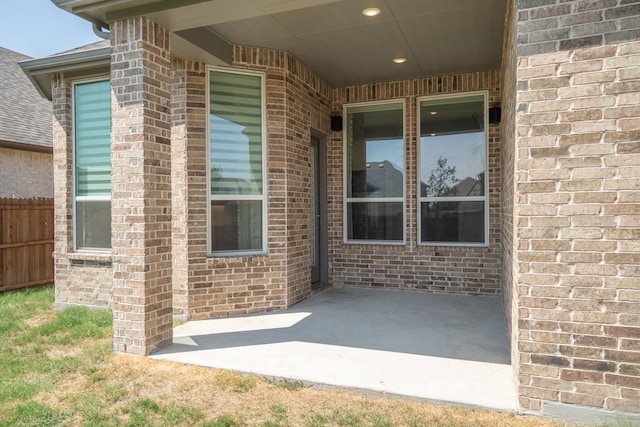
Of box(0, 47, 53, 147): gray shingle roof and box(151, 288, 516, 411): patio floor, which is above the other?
box(0, 47, 53, 147): gray shingle roof

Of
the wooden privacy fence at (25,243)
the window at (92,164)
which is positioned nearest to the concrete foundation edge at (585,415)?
the window at (92,164)

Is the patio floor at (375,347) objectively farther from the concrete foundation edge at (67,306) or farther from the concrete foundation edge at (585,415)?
the concrete foundation edge at (67,306)

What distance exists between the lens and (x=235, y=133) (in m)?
5.51

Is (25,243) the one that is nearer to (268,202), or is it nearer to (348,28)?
(268,202)

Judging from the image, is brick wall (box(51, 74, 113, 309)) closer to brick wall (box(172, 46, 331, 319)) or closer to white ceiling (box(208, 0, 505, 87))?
brick wall (box(172, 46, 331, 319))

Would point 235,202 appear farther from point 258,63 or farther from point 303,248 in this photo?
point 258,63

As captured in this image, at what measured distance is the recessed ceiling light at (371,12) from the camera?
433 cm

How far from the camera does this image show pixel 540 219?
107 inches

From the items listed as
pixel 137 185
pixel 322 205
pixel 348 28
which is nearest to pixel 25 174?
pixel 322 205

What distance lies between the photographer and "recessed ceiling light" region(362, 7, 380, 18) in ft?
14.2

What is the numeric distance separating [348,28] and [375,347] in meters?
3.49

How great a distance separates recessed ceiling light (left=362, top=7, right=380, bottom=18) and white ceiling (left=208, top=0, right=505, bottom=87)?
6cm

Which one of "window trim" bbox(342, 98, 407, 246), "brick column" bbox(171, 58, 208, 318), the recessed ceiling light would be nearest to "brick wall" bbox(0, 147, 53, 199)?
"brick column" bbox(171, 58, 208, 318)

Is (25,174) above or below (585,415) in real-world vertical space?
above
